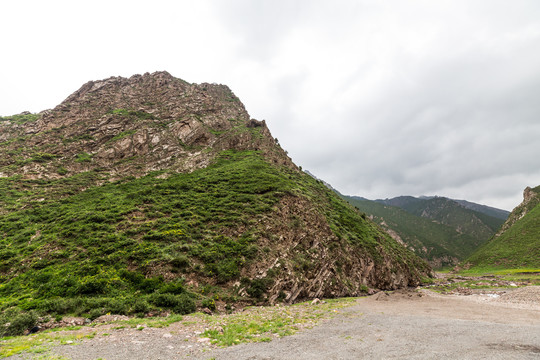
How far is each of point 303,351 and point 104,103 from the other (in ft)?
308

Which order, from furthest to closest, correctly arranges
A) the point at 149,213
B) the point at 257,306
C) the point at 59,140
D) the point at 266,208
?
1. the point at 59,140
2. the point at 266,208
3. the point at 149,213
4. the point at 257,306

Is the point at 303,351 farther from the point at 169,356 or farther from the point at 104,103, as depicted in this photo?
the point at 104,103

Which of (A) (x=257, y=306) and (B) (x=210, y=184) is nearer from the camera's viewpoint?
(A) (x=257, y=306)

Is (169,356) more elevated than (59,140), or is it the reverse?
(59,140)

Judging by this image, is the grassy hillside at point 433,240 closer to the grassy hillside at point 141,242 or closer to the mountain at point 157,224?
the mountain at point 157,224

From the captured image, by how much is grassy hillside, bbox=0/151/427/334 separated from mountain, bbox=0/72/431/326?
14 centimetres

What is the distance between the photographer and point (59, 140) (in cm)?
5294

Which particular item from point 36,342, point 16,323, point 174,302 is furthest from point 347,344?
point 16,323

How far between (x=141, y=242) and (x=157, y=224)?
4.12m

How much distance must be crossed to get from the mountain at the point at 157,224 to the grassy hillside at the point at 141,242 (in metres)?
0.14

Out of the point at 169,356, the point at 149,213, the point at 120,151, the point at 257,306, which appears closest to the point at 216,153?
the point at 120,151

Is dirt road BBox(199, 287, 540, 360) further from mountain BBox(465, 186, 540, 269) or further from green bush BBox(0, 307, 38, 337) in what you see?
mountain BBox(465, 186, 540, 269)

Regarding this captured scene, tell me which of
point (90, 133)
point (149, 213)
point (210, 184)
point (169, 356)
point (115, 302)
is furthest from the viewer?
point (90, 133)

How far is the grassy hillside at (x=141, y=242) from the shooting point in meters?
18.5
